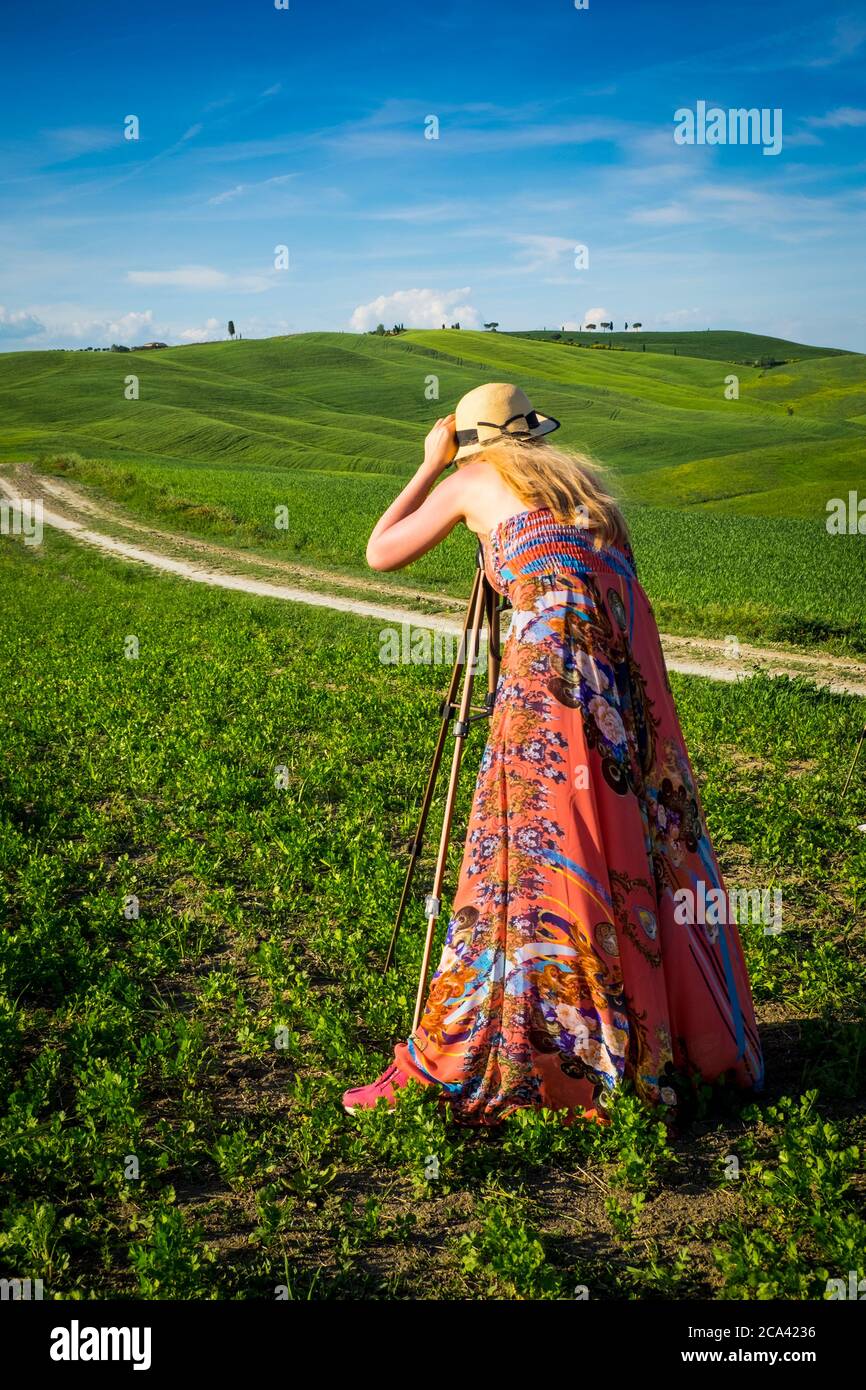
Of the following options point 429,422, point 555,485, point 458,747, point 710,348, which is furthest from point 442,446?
point 710,348

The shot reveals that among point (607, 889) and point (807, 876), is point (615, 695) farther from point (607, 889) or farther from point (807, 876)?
point (807, 876)

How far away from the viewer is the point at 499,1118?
4.89 m

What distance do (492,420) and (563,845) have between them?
79.8 inches

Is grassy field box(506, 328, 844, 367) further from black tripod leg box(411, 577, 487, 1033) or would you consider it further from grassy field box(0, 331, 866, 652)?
black tripod leg box(411, 577, 487, 1033)

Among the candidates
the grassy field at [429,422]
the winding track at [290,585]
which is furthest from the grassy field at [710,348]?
the winding track at [290,585]

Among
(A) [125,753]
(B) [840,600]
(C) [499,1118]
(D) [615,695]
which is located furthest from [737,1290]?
(B) [840,600]

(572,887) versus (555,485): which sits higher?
(555,485)

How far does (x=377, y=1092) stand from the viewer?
16.5 ft

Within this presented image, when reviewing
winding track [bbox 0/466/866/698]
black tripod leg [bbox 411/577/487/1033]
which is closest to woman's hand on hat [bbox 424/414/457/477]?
black tripod leg [bbox 411/577/487/1033]

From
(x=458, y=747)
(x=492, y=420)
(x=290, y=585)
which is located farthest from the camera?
(x=290, y=585)

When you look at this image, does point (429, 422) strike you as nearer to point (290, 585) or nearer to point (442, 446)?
point (290, 585)

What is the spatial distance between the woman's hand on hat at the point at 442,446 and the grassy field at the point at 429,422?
0.85 metres

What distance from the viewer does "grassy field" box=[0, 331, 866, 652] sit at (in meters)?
25.9

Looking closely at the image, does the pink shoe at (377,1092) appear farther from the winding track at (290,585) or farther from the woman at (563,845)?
the winding track at (290,585)
